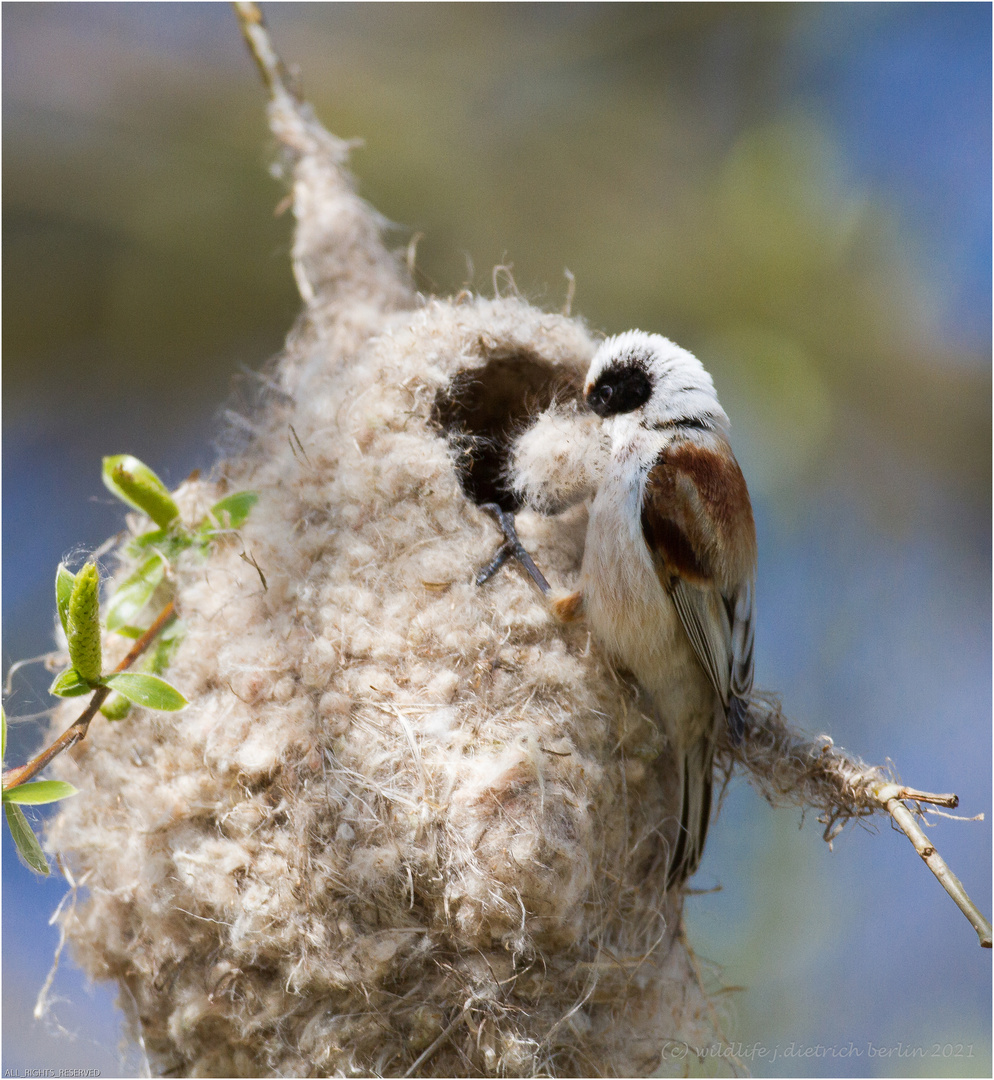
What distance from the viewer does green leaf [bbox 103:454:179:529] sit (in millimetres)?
1731

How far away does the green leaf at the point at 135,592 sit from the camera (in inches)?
66.7

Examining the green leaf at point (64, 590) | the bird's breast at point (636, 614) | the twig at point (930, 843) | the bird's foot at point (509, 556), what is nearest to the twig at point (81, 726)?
the green leaf at point (64, 590)

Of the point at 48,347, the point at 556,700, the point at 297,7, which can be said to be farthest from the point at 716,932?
the point at 297,7

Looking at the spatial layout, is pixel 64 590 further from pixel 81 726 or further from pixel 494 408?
pixel 494 408

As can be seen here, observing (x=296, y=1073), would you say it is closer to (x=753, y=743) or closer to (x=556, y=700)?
(x=556, y=700)

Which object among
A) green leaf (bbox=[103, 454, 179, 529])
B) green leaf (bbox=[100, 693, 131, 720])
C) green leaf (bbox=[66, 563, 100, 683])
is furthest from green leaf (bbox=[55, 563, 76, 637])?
green leaf (bbox=[103, 454, 179, 529])

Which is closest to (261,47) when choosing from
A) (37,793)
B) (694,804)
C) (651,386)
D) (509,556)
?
(651,386)

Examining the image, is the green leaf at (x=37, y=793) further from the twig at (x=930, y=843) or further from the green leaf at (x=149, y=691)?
the twig at (x=930, y=843)

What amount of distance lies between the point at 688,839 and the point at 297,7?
302cm

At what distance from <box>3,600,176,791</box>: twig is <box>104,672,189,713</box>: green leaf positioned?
6 cm

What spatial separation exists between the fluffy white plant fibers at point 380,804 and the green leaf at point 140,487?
103 mm

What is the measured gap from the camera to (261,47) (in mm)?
2381

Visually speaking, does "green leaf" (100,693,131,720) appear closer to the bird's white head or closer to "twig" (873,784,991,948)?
the bird's white head

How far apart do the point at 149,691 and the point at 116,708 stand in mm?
217
